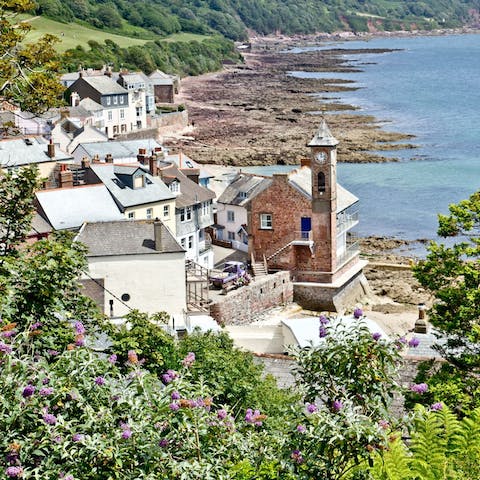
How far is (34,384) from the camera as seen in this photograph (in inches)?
395

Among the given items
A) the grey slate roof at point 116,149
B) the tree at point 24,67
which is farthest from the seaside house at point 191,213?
the tree at point 24,67

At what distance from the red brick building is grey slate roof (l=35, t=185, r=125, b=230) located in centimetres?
757

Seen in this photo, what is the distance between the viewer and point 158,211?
4250 centimetres

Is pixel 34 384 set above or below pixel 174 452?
above

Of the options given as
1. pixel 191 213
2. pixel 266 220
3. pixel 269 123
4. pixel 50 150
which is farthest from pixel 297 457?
pixel 269 123

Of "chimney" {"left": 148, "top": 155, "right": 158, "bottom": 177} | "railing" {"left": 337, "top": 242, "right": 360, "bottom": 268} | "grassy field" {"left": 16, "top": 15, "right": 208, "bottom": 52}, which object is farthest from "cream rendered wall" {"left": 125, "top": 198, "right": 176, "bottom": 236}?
"grassy field" {"left": 16, "top": 15, "right": 208, "bottom": 52}

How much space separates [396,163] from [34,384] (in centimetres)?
7494

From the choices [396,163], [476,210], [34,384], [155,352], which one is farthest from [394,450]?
[396,163]

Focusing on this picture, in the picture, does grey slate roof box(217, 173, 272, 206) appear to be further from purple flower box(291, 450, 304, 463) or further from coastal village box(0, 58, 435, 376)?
purple flower box(291, 450, 304, 463)

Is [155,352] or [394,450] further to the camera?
[155,352]

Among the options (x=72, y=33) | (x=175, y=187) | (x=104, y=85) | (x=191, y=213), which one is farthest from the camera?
(x=72, y=33)

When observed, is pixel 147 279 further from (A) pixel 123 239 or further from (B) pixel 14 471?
(B) pixel 14 471

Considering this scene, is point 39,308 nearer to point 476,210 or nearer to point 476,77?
point 476,210

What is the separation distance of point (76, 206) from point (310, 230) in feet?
36.3
